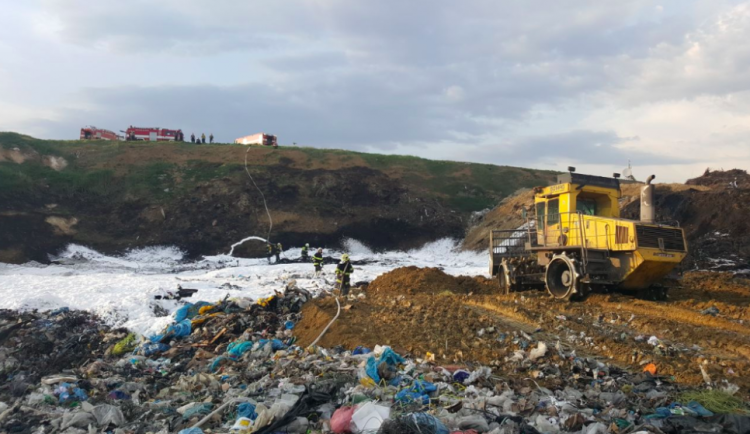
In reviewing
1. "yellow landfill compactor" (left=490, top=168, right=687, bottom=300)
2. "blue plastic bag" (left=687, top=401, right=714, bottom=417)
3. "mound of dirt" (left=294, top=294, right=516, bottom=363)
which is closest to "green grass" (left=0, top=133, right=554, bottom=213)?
"yellow landfill compactor" (left=490, top=168, right=687, bottom=300)

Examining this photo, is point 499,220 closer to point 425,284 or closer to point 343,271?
point 425,284

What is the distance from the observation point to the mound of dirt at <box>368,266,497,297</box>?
15886 millimetres

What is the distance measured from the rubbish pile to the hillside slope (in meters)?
19.8

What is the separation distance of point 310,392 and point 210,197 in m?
30.4

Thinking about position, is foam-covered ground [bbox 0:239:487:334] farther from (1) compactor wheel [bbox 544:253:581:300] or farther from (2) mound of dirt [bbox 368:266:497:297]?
(1) compactor wheel [bbox 544:253:581:300]

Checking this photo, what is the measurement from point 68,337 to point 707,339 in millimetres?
11793

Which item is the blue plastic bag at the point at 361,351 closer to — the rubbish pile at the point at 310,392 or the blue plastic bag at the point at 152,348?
the rubbish pile at the point at 310,392

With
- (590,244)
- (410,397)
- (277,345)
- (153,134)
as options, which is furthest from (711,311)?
(153,134)

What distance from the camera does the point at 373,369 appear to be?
6.81m

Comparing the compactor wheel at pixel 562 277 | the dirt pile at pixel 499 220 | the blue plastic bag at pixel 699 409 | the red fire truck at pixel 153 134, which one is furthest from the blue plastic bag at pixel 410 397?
the red fire truck at pixel 153 134

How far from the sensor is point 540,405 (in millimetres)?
5754

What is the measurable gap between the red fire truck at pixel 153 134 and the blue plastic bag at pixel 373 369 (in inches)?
1842

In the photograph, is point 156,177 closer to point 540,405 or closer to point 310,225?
point 310,225

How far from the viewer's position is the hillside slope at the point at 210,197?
30078 mm
